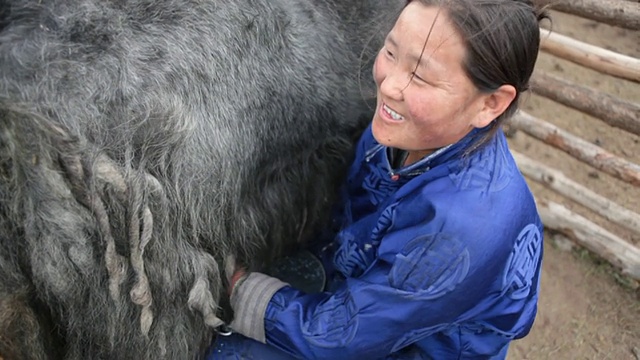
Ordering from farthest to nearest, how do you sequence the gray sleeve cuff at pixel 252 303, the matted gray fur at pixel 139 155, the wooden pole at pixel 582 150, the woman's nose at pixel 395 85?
the wooden pole at pixel 582 150 → the gray sleeve cuff at pixel 252 303 → the woman's nose at pixel 395 85 → the matted gray fur at pixel 139 155

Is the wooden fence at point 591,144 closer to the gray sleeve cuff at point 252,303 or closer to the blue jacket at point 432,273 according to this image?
the blue jacket at point 432,273

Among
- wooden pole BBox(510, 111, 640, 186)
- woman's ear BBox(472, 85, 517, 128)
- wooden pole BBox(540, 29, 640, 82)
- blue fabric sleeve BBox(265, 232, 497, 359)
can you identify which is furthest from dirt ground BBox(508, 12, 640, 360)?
woman's ear BBox(472, 85, 517, 128)

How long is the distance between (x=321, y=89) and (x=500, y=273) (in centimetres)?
55

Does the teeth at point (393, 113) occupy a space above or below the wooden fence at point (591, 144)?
above

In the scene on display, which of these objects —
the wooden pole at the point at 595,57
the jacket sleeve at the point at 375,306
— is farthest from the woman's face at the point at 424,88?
the wooden pole at the point at 595,57

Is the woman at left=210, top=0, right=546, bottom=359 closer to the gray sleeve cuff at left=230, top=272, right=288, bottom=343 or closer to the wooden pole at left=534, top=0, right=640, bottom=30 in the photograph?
the gray sleeve cuff at left=230, top=272, right=288, bottom=343

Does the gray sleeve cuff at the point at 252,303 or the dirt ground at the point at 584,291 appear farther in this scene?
the dirt ground at the point at 584,291

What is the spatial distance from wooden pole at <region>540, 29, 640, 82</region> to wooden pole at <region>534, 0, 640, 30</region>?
124 mm

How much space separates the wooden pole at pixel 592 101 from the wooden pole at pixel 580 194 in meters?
0.32

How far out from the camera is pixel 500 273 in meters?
1.29

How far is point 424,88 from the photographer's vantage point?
116 cm

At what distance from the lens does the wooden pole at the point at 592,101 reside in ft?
7.92

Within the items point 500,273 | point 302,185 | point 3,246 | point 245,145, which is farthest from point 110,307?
point 500,273

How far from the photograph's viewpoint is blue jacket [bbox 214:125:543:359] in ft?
4.00
